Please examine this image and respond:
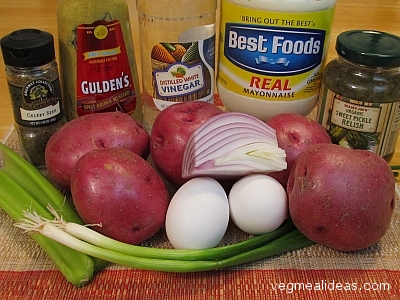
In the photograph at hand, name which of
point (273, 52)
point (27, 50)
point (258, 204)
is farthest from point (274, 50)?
point (27, 50)

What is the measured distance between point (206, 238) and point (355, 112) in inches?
14.8

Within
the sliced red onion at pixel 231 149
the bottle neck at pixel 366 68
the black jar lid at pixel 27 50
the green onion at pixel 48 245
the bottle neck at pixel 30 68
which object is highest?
the black jar lid at pixel 27 50

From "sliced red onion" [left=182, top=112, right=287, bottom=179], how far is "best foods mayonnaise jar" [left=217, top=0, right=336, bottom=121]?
0.17m

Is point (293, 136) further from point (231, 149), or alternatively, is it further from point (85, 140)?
point (85, 140)

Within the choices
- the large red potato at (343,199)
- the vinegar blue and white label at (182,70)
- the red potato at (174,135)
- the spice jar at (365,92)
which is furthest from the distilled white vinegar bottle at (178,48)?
the large red potato at (343,199)

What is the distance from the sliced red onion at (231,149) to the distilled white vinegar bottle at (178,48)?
0.72ft

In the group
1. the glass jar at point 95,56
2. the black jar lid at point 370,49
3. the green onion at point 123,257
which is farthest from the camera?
the glass jar at point 95,56

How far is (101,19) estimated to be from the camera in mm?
927

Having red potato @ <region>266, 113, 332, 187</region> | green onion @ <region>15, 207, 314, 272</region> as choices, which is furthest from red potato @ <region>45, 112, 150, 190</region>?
red potato @ <region>266, 113, 332, 187</region>

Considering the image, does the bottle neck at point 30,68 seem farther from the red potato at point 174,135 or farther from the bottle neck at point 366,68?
the bottle neck at point 366,68

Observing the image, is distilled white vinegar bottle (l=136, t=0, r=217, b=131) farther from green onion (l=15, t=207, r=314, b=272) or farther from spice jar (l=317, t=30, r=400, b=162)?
green onion (l=15, t=207, r=314, b=272)

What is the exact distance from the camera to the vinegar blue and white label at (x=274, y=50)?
0.89m

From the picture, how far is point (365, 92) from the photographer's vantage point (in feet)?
2.77

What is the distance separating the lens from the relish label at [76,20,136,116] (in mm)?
929
